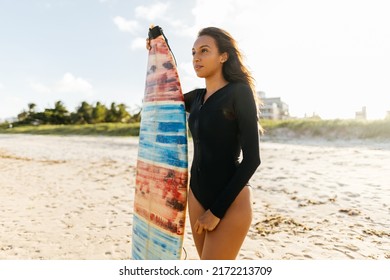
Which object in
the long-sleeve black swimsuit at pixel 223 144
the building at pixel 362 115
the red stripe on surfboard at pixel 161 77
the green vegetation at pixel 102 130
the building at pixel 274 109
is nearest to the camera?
the long-sleeve black swimsuit at pixel 223 144

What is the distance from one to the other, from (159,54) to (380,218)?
4287 mm

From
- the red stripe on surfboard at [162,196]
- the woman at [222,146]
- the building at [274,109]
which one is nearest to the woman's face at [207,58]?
the woman at [222,146]

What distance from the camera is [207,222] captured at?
1720 mm

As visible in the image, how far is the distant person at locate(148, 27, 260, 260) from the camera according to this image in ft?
5.40

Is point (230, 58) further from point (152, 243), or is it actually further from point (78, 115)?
point (78, 115)

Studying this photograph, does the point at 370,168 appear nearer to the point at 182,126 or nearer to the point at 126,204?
the point at 126,204

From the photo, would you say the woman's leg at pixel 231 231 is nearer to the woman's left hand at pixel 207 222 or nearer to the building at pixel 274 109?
the woman's left hand at pixel 207 222

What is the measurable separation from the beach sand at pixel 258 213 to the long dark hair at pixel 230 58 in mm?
2471

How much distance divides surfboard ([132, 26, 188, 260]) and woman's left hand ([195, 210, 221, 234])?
12.3 inches

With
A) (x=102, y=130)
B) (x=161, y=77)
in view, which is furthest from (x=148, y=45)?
(x=102, y=130)

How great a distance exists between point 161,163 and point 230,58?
0.86m

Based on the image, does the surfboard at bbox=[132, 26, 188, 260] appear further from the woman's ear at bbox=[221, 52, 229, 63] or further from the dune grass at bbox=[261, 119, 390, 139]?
Answer: the dune grass at bbox=[261, 119, 390, 139]

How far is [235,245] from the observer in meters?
1.73

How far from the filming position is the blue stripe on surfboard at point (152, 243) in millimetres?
2125
